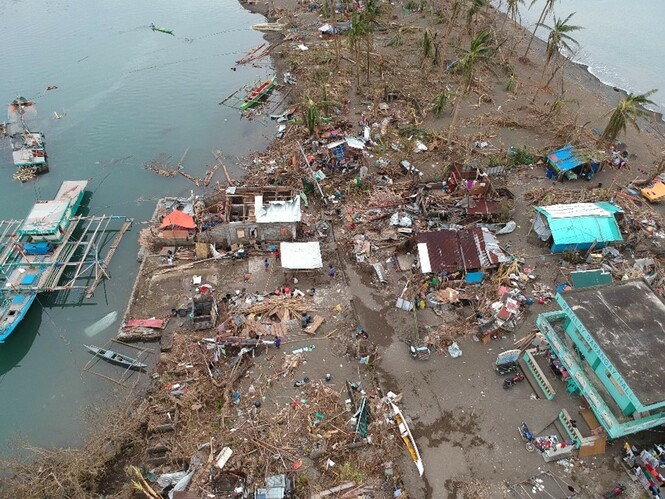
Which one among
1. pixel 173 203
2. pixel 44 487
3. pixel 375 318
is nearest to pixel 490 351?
pixel 375 318

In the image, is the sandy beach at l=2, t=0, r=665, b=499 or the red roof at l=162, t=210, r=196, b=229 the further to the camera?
the red roof at l=162, t=210, r=196, b=229

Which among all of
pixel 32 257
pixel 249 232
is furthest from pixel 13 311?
pixel 249 232

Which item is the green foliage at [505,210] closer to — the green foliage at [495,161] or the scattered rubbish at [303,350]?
the green foliage at [495,161]

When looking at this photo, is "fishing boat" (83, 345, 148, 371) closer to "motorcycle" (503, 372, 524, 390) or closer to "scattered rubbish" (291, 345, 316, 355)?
"scattered rubbish" (291, 345, 316, 355)

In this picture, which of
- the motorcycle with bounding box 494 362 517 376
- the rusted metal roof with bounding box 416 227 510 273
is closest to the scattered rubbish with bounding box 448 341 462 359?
the motorcycle with bounding box 494 362 517 376

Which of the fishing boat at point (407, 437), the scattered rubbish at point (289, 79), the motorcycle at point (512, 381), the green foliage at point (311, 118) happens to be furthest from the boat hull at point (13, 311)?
the scattered rubbish at point (289, 79)

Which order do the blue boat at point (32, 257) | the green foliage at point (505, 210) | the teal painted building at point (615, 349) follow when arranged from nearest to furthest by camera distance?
the teal painted building at point (615, 349)
the blue boat at point (32, 257)
the green foliage at point (505, 210)
